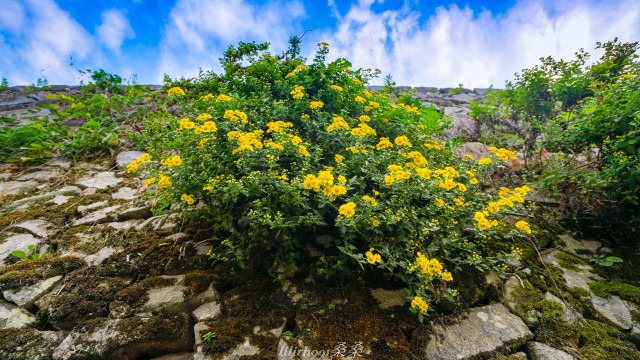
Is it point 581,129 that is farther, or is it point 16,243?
point 581,129

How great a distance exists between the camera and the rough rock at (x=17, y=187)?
11.5 ft

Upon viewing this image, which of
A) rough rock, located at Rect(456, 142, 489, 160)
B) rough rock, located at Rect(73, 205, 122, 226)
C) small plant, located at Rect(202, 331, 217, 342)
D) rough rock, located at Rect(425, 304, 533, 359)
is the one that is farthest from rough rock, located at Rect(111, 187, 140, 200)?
rough rock, located at Rect(456, 142, 489, 160)

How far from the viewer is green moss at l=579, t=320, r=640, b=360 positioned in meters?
1.84

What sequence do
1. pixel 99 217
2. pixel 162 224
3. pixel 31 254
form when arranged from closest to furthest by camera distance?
pixel 31 254 < pixel 162 224 < pixel 99 217

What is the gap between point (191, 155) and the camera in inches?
101

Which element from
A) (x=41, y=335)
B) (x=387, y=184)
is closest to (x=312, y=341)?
(x=387, y=184)

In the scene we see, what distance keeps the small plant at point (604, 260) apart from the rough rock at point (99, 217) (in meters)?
4.37

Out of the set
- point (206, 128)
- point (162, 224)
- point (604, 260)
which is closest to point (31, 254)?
point (162, 224)

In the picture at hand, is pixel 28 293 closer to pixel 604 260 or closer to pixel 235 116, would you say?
pixel 235 116

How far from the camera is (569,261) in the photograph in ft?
8.57

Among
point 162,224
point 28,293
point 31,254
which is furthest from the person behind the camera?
point 162,224

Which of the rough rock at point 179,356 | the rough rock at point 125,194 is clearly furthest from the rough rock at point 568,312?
the rough rock at point 125,194

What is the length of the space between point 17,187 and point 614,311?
5.90 m

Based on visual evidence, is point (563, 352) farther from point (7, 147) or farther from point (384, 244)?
point (7, 147)
